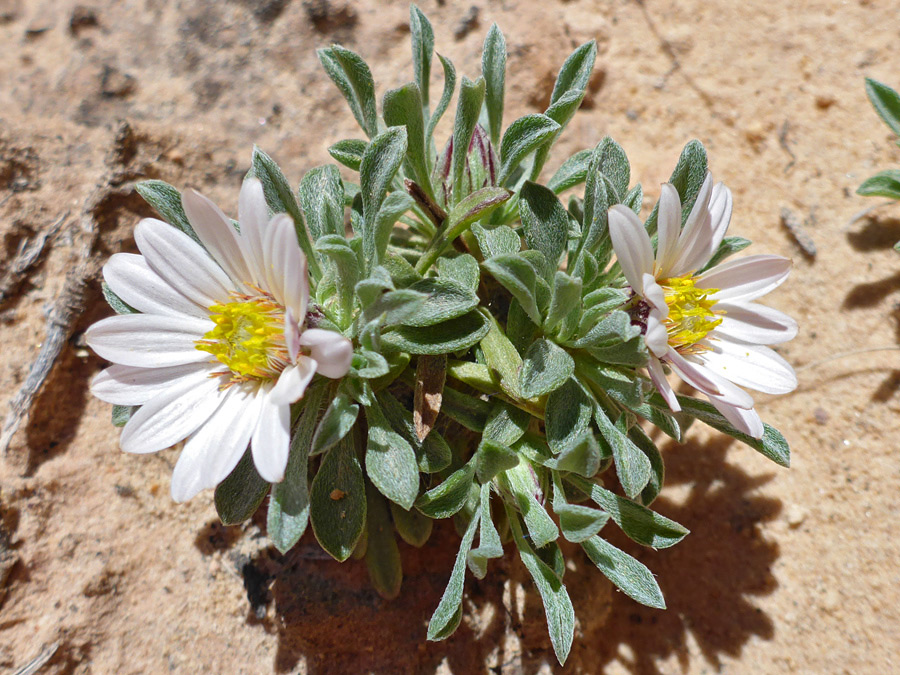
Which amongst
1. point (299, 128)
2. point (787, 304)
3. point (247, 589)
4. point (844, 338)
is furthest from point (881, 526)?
point (299, 128)

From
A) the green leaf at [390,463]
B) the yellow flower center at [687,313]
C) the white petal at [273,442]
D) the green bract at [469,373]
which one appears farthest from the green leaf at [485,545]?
the yellow flower center at [687,313]

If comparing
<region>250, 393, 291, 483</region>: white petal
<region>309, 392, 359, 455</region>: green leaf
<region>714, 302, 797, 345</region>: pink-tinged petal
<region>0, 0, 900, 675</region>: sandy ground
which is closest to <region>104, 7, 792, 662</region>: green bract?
<region>309, 392, 359, 455</region>: green leaf

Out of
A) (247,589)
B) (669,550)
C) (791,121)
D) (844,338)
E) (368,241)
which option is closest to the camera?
(368,241)

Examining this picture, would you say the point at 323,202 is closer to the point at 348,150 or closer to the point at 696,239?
the point at 348,150

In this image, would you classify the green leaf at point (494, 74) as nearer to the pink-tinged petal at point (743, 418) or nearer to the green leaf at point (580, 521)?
the pink-tinged petal at point (743, 418)

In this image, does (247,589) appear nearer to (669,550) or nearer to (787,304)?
(669,550)

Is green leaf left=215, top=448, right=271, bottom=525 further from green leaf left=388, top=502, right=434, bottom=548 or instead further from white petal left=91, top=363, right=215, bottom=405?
green leaf left=388, top=502, right=434, bottom=548
